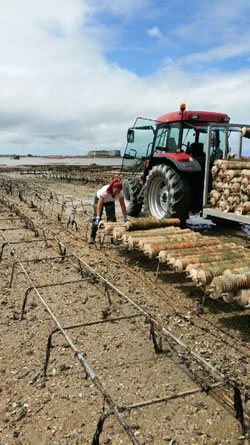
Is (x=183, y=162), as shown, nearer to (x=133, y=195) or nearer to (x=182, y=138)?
(x=182, y=138)

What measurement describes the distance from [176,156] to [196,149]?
843mm

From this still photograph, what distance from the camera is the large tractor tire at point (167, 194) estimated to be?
6.91 m

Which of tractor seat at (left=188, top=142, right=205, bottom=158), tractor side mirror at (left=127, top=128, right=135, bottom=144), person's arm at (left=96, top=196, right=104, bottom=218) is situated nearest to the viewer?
person's arm at (left=96, top=196, right=104, bottom=218)

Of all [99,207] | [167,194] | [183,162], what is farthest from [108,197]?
[183,162]

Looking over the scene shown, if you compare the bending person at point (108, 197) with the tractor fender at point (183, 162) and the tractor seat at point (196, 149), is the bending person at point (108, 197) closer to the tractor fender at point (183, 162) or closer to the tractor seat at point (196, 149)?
the tractor fender at point (183, 162)

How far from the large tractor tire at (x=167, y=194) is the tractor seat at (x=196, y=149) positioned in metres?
0.73

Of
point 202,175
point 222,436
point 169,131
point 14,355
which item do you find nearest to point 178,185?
point 202,175

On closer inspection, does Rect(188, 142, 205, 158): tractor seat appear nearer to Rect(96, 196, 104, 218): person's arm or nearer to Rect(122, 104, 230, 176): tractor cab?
Rect(122, 104, 230, 176): tractor cab

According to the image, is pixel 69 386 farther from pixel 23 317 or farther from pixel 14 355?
pixel 23 317

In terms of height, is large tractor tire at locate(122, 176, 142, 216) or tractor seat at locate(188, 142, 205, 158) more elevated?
tractor seat at locate(188, 142, 205, 158)

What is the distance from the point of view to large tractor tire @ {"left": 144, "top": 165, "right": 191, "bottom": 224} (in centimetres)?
691

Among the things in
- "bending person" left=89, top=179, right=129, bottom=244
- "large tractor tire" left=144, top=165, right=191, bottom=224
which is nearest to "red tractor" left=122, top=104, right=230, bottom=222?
"large tractor tire" left=144, top=165, right=191, bottom=224

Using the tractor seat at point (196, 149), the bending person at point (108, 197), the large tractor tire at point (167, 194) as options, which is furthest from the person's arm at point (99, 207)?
the tractor seat at point (196, 149)

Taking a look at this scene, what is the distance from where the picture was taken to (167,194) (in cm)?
735
